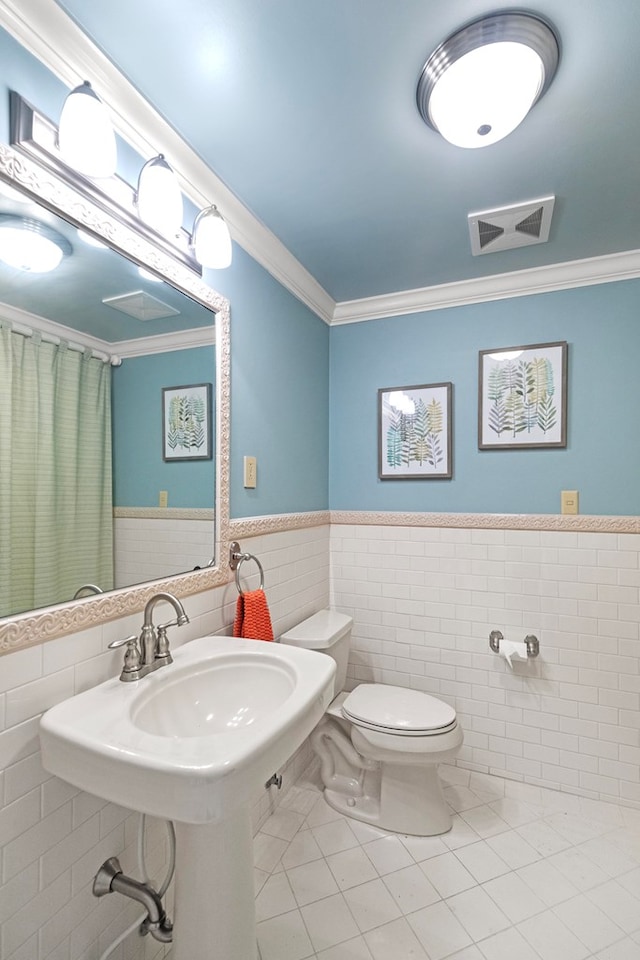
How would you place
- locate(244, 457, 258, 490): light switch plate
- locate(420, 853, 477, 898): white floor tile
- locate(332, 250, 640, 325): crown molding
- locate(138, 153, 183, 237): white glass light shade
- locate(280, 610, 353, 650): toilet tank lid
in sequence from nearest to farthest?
locate(138, 153, 183, 237): white glass light shade, locate(420, 853, 477, 898): white floor tile, locate(244, 457, 258, 490): light switch plate, locate(280, 610, 353, 650): toilet tank lid, locate(332, 250, 640, 325): crown molding

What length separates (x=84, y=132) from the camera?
880 millimetres

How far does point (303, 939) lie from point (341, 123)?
2297 millimetres

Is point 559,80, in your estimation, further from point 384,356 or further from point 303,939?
point 303,939

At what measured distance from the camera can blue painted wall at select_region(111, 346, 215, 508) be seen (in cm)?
115

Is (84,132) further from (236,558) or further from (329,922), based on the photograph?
(329,922)

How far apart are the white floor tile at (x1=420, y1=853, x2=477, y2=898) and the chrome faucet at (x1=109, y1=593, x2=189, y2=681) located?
121 cm

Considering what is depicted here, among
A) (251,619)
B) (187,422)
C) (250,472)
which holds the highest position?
(187,422)

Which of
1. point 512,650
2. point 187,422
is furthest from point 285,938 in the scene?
point 187,422

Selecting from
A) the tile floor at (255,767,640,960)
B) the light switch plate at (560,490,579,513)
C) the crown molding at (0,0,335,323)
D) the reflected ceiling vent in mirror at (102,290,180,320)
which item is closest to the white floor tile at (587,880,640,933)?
the tile floor at (255,767,640,960)

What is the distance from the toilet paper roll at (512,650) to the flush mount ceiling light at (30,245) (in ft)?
6.90

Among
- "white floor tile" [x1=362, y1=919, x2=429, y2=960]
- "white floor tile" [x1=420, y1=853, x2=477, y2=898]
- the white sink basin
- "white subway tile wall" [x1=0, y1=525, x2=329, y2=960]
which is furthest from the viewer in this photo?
"white floor tile" [x1=420, y1=853, x2=477, y2=898]

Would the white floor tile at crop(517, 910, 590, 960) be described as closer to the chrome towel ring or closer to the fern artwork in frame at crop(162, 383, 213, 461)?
the chrome towel ring

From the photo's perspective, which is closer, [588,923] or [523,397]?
[588,923]

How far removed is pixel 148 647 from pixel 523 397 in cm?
184
